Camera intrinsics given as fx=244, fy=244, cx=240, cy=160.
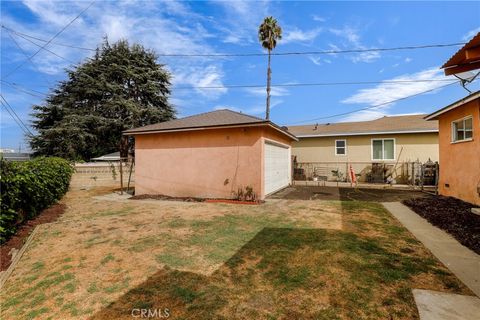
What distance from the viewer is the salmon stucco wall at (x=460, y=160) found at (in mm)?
7504

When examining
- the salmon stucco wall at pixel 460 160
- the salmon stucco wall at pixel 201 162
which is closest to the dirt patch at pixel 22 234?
the salmon stucco wall at pixel 201 162

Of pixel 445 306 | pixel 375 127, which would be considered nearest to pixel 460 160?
pixel 445 306

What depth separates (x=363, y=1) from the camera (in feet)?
32.2

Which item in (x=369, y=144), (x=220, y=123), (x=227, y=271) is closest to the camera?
(x=227, y=271)

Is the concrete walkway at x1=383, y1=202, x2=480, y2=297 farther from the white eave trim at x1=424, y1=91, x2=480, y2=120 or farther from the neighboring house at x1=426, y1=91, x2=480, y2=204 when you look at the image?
the white eave trim at x1=424, y1=91, x2=480, y2=120

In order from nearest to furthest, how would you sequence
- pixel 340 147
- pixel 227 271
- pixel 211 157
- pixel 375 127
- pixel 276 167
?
1. pixel 227 271
2. pixel 211 157
3. pixel 276 167
4. pixel 375 127
5. pixel 340 147

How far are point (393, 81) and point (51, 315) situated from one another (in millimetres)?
22169

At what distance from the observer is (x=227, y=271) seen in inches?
144

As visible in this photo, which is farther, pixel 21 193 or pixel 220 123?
pixel 220 123

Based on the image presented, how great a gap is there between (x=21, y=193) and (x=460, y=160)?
13.2m

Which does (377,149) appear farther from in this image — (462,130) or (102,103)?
(102,103)

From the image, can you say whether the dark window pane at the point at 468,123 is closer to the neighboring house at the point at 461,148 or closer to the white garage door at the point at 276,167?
the neighboring house at the point at 461,148

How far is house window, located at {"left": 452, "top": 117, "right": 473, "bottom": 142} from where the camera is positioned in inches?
329

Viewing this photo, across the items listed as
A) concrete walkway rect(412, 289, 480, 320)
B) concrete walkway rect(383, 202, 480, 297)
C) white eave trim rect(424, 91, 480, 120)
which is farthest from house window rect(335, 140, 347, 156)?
concrete walkway rect(412, 289, 480, 320)
